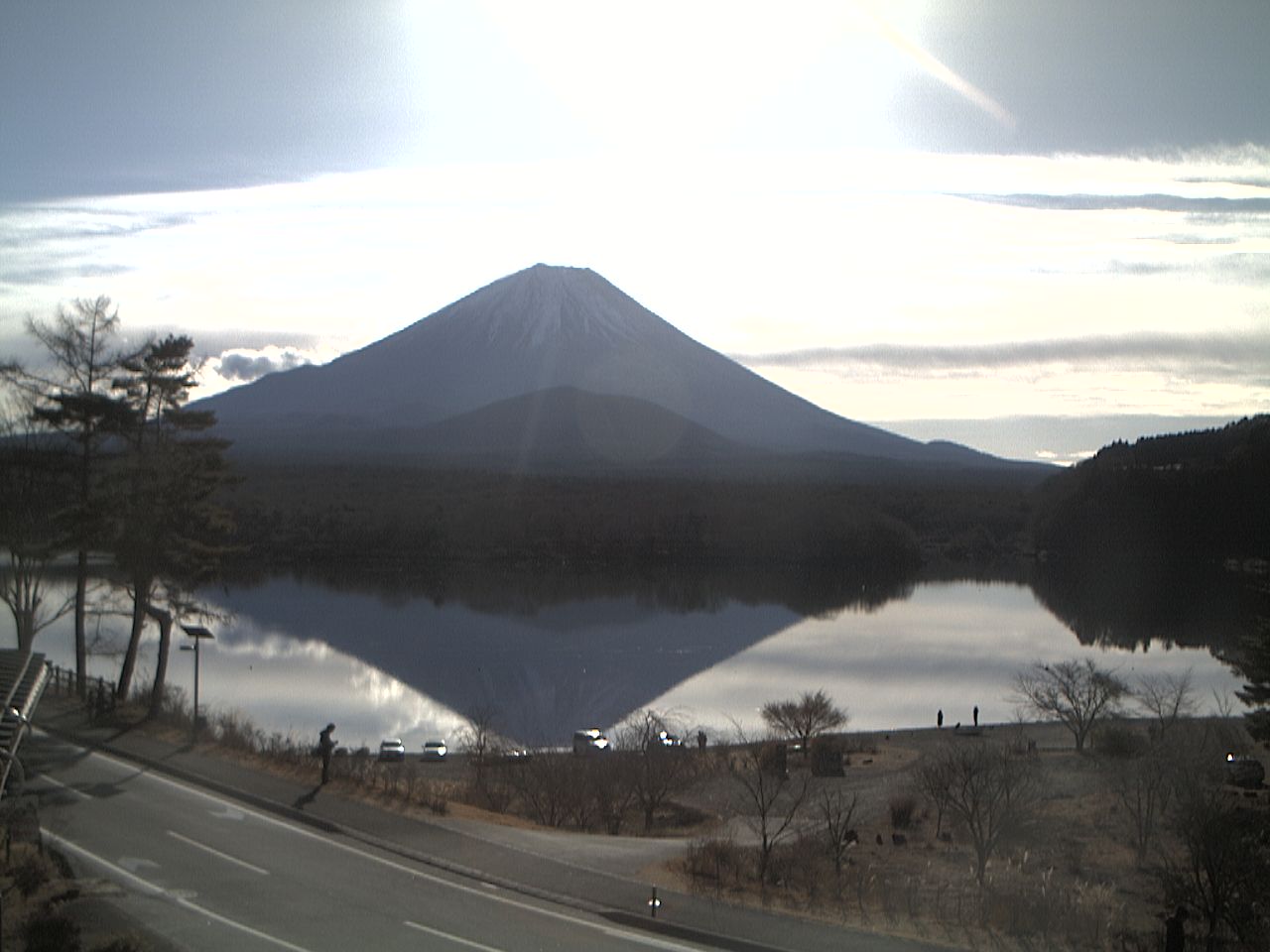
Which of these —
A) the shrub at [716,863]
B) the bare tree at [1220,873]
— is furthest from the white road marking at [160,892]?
the bare tree at [1220,873]

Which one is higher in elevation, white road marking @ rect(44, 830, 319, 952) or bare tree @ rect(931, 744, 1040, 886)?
bare tree @ rect(931, 744, 1040, 886)

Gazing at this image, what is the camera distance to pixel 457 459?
124 m

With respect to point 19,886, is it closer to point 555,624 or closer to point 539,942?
point 539,942

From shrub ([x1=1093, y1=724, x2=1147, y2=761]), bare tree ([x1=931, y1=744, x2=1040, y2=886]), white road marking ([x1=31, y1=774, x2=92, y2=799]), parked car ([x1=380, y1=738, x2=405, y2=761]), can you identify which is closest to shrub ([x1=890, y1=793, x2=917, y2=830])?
bare tree ([x1=931, y1=744, x2=1040, y2=886])

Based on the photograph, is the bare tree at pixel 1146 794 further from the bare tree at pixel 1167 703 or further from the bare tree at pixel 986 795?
the bare tree at pixel 1167 703

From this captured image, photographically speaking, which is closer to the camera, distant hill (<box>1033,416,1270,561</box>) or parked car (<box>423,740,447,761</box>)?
parked car (<box>423,740,447,761</box>)

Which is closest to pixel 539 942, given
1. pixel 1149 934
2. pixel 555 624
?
pixel 1149 934

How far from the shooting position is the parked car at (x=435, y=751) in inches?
949

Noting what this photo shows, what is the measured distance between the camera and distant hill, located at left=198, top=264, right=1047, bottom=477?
453 ft

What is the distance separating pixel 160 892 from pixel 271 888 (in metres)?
0.79

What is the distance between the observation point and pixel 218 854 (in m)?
10.2

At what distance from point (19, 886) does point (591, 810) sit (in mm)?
9312

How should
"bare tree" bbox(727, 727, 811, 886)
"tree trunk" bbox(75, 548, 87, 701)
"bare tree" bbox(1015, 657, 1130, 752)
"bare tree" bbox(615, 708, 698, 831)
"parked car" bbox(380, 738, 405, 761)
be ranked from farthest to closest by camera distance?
"bare tree" bbox(1015, 657, 1130, 752)
"parked car" bbox(380, 738, 405, 761)
"tree trunk" bbox(75, 548, 87, 701)
"bare tree" bbox(615, 708, 698, 831)
"bare tree" bbox(727, 727, 811, 886)

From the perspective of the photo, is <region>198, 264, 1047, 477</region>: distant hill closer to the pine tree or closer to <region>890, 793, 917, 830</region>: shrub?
the pine tree
